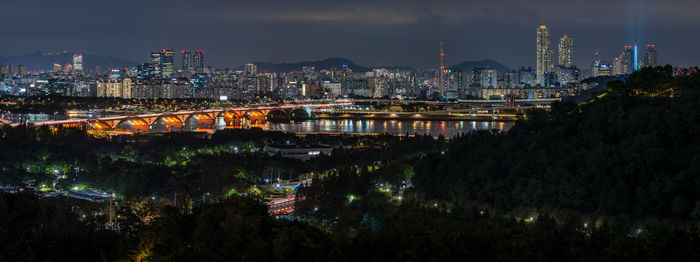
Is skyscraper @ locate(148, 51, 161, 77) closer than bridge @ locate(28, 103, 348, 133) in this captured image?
No

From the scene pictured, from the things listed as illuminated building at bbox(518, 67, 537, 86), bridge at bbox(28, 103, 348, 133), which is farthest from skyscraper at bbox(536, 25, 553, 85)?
bridge at bbox(28, 103, 348, 133)

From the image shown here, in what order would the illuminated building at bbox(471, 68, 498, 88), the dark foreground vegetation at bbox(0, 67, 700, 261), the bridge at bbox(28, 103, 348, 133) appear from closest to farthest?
the dark foreground vegetation at bbox(0, 67, 700, 261), the bridge at bbox(28, 103, 348, 133), the illuminated building at bbox(471, 68, 498, 88)

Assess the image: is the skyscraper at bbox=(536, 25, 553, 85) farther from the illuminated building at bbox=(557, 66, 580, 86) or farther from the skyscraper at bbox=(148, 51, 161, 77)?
the skyscraper at bbox=(148, 51, 161, 77)

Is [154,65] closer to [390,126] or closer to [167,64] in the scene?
[167,64]

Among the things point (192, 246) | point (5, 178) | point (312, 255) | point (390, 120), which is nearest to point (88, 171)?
point (5, 178)

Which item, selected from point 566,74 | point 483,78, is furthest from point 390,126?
point 566,74

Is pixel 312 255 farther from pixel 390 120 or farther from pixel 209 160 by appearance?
pixel 390 120
